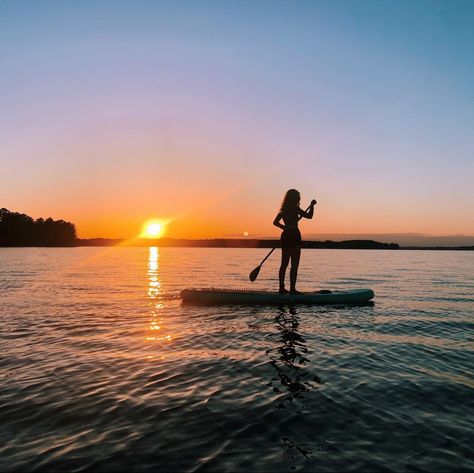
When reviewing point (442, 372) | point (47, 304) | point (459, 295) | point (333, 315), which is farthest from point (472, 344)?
point (47, 304)

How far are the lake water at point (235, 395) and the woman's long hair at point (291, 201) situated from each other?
15.2 ft

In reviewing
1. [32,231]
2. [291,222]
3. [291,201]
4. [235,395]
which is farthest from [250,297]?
[32,231]

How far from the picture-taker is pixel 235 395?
6.57 meters

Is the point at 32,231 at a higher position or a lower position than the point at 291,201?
higher

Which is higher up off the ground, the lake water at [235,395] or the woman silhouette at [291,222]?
the woman silhouette at [291,222]

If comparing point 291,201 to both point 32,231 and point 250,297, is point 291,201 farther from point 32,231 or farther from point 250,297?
point 32,231

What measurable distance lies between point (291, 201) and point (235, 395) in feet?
33.3

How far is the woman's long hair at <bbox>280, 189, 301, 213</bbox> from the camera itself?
51.2ft

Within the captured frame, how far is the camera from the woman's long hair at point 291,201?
15594mm

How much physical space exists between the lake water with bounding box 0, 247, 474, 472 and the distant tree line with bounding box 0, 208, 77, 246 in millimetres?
166492

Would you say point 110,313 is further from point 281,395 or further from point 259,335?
point 281,395

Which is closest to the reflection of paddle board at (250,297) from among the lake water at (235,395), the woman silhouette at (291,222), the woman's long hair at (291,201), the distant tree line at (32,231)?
the woman silhouette at (291,222)

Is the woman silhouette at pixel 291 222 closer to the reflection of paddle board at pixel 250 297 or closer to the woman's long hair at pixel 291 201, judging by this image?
the woman's long hair at pixel 291 201

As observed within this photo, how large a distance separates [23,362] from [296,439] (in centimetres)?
621
